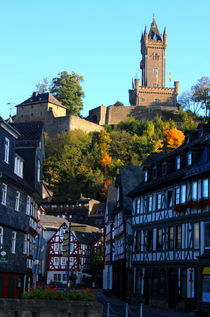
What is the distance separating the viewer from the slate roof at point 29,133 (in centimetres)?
3162

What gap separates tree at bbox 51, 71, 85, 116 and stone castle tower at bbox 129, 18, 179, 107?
1242 centimetres

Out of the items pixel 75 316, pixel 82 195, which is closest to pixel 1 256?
pixel 75 316

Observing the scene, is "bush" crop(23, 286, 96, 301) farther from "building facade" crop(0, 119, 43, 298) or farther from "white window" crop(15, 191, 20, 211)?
"white window" crop(15, 191, 20, 211)

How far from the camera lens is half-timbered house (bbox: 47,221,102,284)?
69.4 m

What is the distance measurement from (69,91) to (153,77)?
20107mm

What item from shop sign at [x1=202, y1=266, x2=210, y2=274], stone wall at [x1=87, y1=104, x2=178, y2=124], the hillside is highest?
stone wall at [x1=87, y1=104, x2=178, y2=124]

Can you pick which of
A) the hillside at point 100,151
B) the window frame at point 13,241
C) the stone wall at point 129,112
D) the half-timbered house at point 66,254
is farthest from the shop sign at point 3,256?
the stone wall at point 129,112

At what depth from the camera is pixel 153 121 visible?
341 feet

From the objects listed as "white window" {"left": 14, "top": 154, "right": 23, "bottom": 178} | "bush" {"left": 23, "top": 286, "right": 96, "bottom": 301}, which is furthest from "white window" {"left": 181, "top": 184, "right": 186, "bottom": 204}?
"bush" {"left": 23, "top": 286, "right": 96, "bottom": 301}

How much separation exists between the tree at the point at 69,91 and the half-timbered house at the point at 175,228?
7445 centimetres

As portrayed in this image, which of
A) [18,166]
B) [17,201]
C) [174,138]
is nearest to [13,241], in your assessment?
[17,201]

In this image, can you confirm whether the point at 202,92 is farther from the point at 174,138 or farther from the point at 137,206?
the point at 137,206

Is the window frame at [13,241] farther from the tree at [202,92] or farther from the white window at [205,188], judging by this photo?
the tree at [202,92]

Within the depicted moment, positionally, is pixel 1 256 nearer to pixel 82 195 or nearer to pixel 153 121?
pixel 82 195
